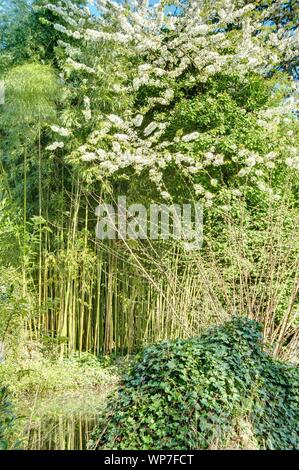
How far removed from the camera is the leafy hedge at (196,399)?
2475mm

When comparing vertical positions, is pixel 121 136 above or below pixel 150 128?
below

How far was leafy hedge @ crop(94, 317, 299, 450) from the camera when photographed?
97.4 inches

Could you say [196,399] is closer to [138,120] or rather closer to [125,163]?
[125,163]

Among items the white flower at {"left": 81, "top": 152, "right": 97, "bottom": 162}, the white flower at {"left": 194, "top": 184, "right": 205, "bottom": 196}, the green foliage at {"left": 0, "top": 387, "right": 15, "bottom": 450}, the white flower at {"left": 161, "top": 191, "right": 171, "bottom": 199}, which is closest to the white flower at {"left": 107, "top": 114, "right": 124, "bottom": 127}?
the white flower at {"left": 81, "top": 152, "right": 97, "bottom": 162}

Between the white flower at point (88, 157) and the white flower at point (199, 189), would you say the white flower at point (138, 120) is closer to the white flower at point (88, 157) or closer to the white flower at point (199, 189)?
the white flower at point (88, 157)

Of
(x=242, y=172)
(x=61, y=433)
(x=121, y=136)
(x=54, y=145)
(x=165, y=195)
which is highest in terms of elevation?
(x=121, y=136)

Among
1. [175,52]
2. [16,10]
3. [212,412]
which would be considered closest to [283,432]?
[212,412]

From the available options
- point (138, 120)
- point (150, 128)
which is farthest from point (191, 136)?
point (138, 120)

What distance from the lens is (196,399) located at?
2574mm

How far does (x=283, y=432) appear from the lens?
3.00 metres

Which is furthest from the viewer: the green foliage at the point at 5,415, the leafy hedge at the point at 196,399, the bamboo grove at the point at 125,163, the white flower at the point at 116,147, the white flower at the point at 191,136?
the white flower at the point at 191,136

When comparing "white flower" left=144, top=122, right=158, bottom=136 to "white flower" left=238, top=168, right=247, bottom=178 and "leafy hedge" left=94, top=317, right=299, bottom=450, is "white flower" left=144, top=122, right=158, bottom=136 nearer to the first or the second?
"white flower" left=238, top=168, right=247, bottom=178

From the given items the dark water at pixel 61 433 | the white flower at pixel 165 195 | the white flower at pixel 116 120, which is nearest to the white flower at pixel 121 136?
the white flower at pixel 116 120
